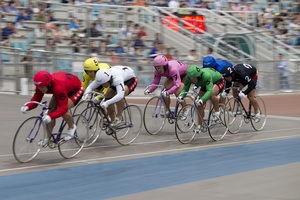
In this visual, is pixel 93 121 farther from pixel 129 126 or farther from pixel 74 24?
pixel 74 24

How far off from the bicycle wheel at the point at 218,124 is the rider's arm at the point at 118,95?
A: 2406 millimetres

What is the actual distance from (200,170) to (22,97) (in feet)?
30.1

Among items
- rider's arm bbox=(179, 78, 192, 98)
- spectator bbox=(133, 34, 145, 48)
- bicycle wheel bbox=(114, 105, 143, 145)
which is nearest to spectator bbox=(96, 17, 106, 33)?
spectator bbox=(133, 34, 145, 48)

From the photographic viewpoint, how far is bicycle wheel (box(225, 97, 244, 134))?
46.7 ft

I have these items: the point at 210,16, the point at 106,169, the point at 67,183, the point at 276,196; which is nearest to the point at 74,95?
the point at 106,169

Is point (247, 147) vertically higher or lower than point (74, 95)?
lower

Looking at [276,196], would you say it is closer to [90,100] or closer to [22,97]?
[90,100]

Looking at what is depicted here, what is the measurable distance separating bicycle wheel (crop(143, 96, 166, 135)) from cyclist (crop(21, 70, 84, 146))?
259 cm

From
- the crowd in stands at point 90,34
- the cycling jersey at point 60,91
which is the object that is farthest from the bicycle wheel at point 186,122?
the crowd in stands at point 90,34

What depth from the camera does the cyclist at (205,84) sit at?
12.4m

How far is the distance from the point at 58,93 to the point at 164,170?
208 cm

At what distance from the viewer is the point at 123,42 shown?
20781 mm

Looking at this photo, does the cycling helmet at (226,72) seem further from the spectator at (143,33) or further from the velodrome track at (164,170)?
the spectator at (143,33)

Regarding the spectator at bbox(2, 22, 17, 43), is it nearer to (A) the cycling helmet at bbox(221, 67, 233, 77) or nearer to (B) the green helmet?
(A) the cycling helmet at bbox(221, 67, 233, 77)
